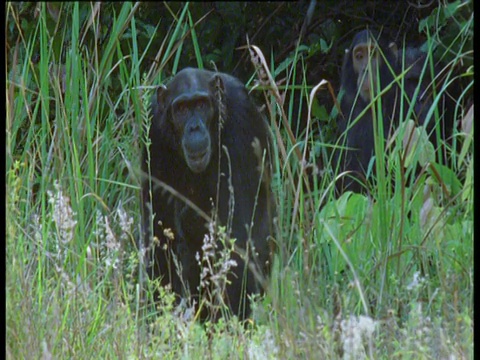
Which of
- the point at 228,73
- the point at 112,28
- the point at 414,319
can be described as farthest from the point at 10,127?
the point at 414,319

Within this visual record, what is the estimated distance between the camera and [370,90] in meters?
2.92

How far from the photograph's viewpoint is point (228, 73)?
2857mm

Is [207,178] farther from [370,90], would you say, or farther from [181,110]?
[370,90]

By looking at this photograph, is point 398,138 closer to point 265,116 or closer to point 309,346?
point 265,116

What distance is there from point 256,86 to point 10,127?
2.58 feet

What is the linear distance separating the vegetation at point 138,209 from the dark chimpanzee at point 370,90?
0.19ft

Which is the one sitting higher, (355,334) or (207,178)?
(207,178)

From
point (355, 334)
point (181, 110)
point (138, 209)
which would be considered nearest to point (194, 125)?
point (181, 110)

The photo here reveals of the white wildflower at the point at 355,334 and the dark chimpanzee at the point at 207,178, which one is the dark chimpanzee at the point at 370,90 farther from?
the white wildflower at the point at 355,334

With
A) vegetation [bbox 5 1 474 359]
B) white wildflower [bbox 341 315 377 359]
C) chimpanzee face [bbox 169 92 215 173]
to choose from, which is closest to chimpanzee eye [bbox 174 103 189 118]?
chimpanzee face [bbox 169 92 215 173]

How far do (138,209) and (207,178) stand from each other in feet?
0.79

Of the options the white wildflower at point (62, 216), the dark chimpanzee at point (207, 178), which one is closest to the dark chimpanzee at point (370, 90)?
the dark chimpanzee at point (207, 178)

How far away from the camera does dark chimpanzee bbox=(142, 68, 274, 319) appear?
282cm

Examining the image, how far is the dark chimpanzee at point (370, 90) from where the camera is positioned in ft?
9.38
